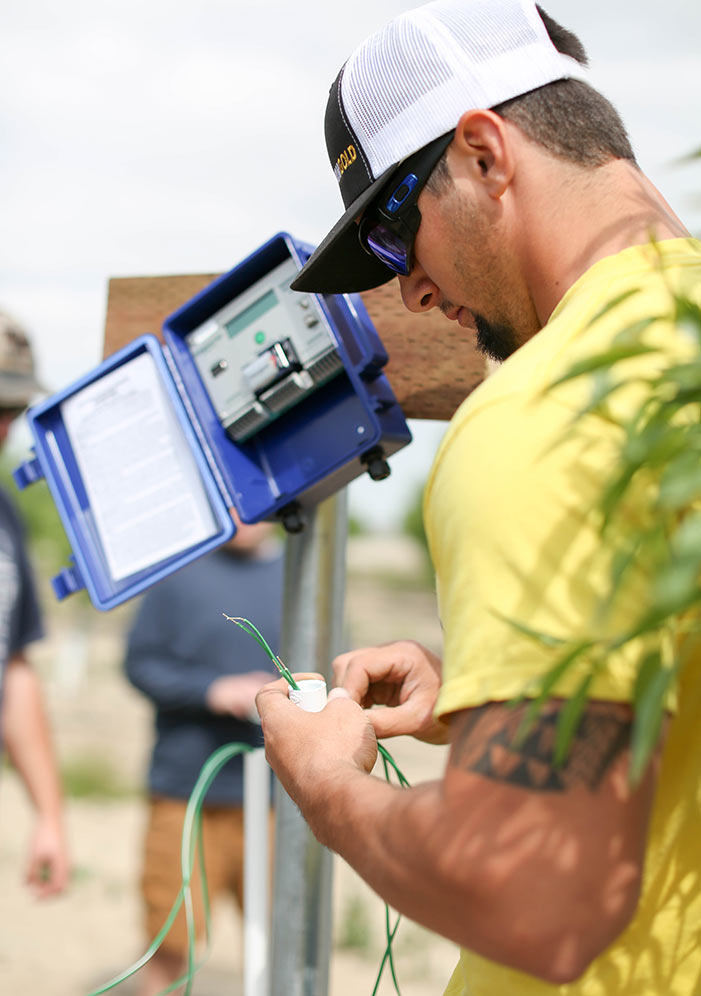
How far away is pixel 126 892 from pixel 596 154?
16.2ft

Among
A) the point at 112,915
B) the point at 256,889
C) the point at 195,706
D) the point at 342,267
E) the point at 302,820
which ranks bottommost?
the point at 112,915

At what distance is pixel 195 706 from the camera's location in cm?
292

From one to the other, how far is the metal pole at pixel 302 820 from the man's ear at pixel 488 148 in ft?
2.34

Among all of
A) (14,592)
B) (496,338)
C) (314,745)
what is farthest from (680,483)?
(14,592)

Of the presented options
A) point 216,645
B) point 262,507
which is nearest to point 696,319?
point 262,507

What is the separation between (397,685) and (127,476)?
595 mm

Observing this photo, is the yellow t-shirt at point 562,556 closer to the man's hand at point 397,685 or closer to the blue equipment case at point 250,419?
the man's hand at point 397,685

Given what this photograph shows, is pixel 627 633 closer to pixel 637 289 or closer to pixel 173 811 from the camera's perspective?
pixel 637 289

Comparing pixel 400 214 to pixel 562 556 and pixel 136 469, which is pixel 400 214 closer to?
pixel 562 556

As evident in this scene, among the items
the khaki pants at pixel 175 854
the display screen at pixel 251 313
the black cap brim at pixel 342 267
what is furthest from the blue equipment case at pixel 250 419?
the khaki pants at pixel 175 854

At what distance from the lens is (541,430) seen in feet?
2.37

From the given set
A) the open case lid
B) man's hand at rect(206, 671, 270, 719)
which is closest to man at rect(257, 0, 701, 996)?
the open case lid

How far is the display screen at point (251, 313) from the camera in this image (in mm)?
1560

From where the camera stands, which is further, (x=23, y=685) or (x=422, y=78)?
(x=23, y=685)
